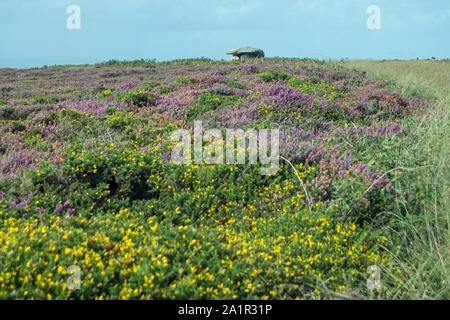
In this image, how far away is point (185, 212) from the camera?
5.25 meters

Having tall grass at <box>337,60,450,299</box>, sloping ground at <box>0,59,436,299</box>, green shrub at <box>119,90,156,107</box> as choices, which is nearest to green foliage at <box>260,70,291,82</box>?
sloping ground at <box>0,59,436,299</box>

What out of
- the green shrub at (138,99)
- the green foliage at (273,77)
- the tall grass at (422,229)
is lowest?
the tall grass at (422,229)

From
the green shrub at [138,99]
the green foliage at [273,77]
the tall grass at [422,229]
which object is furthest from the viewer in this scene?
the green foliage at [273,77]

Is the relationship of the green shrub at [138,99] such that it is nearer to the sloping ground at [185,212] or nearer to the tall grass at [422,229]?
the sloping ground at [185,212]

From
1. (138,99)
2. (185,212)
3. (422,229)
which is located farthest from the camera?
(138,99)

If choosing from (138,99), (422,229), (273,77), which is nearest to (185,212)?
(422,229)

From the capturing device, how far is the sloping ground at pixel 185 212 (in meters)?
3.41

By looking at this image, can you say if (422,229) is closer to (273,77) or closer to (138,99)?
(138,99)

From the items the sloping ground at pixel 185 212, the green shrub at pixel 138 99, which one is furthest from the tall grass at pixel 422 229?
the green shrub at pixel 138 99

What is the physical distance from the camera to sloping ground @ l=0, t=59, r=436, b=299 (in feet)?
11.2
